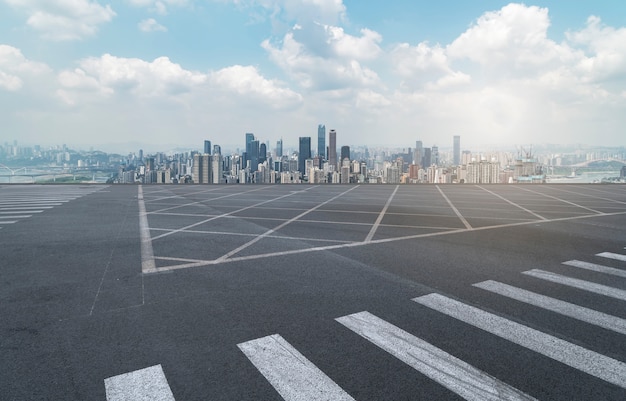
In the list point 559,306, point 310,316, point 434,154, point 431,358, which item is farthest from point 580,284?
point 434,154

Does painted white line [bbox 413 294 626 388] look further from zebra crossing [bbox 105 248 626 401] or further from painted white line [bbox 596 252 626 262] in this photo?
painted white line [bbox 596 252 626 262]

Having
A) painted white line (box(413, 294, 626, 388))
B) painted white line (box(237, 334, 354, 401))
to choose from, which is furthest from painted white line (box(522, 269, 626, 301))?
painted white line (box(237, 334, 354, 401))

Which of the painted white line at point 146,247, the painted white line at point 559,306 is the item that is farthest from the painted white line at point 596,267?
the painted white line at point 146,247

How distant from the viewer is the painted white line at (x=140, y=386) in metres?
2.98

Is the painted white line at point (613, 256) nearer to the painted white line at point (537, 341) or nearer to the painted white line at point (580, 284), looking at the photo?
the painted white line at point (580, 284)

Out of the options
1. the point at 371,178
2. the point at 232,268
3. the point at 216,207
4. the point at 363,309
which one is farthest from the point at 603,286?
the point at 371,178

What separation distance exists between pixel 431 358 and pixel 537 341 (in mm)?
1260

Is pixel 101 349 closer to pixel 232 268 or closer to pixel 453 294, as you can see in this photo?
pixel 232 268

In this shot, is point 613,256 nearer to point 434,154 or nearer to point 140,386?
point 140,386

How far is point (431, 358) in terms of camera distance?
11.7 ft

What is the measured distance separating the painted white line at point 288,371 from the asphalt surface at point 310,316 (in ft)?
0.06

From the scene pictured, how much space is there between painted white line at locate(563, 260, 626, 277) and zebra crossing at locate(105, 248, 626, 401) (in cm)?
225

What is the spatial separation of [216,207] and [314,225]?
6.12 m

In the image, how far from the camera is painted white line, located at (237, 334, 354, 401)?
9.90 ft
